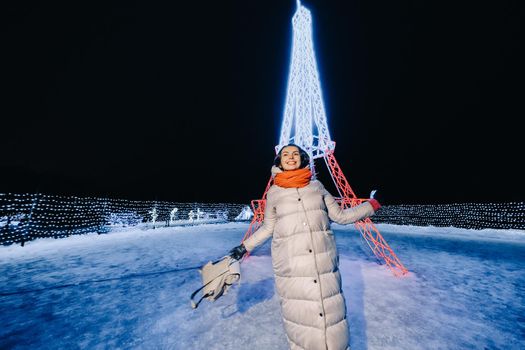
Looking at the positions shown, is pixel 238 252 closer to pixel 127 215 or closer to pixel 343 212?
pixel 343 212

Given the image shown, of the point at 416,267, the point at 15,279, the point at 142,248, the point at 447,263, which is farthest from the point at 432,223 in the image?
the point at 15,279

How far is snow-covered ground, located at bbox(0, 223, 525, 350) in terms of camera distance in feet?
8.55

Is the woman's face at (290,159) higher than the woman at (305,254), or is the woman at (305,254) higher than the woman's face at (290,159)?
the woman's face at (290,159)

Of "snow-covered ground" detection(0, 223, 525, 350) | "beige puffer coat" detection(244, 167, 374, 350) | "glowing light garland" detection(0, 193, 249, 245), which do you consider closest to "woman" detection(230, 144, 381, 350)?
"beige puffer coat" detection(244, 167, 374, 350)

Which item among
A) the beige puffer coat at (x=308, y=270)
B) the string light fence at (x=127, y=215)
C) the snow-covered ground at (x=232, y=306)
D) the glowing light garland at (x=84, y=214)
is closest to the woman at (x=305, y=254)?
the beige puffer coat at (x=308, y=270)

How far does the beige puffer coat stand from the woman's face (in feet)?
0.65

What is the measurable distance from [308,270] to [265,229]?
49cm

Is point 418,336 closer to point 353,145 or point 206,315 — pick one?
point 206,315

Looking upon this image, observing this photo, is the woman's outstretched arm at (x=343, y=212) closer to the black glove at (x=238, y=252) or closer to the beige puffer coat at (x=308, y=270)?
the beige puffer coat at (x=308, y=270)

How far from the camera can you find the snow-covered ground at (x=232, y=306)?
2607mm

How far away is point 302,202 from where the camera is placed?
177 cm

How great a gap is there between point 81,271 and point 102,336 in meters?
3.43

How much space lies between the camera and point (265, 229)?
6.36 feet

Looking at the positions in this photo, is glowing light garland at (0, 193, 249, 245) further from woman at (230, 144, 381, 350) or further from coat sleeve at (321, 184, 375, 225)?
coat sleeve at (321, 184, 375, 225)
